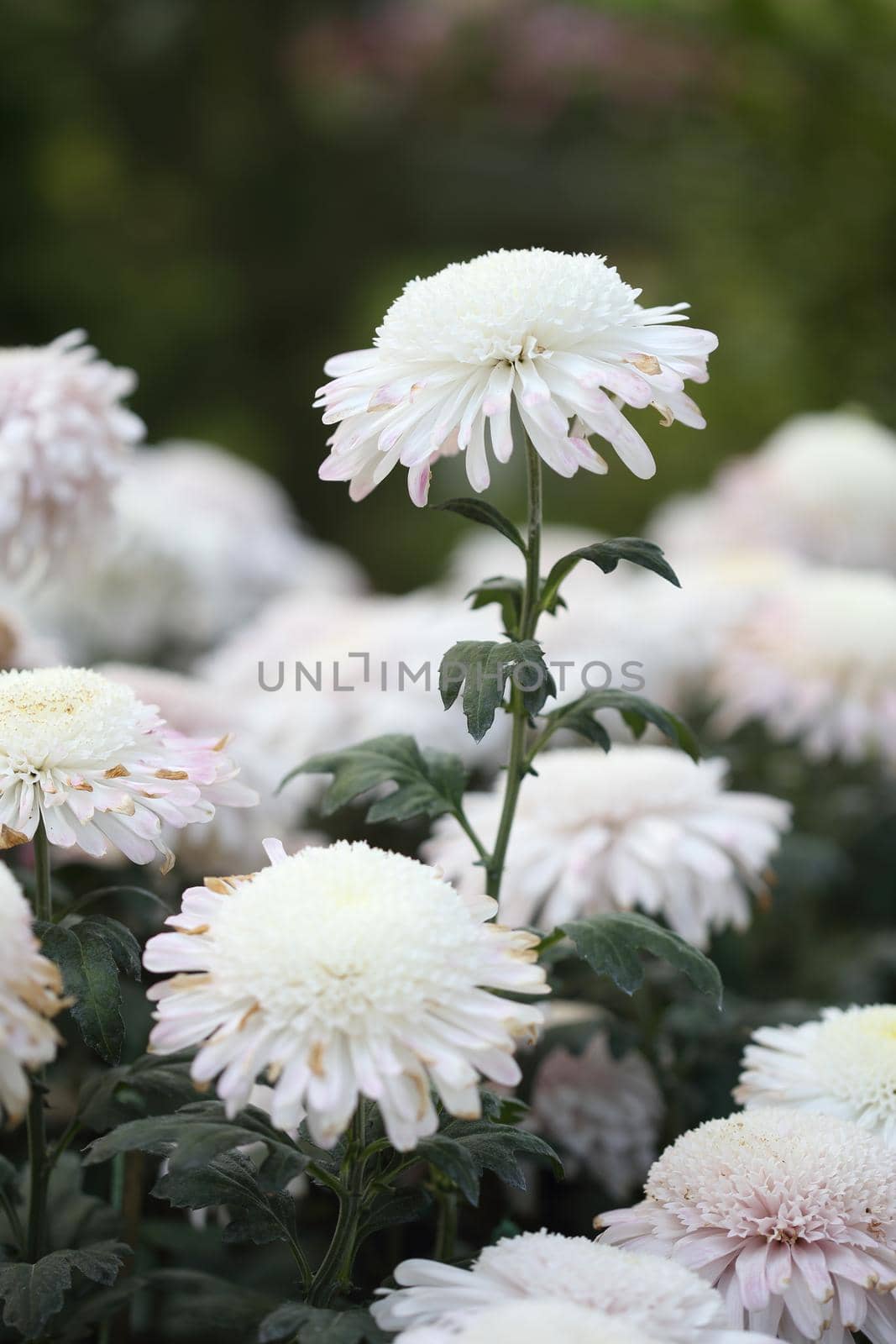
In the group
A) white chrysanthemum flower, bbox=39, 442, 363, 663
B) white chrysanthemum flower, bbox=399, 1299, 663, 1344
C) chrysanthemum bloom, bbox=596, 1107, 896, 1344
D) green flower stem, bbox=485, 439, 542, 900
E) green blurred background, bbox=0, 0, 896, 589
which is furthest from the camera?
green blurred background, bbox=0, 0, 896, 589

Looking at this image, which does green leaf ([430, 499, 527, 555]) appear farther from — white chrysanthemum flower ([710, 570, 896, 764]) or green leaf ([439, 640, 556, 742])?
white chrysanthemum flower ([710, 570, 896, 764])

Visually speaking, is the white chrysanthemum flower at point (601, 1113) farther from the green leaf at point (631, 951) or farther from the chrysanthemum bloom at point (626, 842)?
the green leaf at point (631, 951)

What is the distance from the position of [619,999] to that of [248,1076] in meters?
0.61

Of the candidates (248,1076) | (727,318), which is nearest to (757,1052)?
(248,1076)

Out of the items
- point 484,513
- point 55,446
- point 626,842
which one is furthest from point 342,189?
point 484,513

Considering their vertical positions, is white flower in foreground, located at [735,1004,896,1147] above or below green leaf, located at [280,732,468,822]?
below

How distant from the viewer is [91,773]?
74cm

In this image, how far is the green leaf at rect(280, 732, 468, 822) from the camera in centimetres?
85

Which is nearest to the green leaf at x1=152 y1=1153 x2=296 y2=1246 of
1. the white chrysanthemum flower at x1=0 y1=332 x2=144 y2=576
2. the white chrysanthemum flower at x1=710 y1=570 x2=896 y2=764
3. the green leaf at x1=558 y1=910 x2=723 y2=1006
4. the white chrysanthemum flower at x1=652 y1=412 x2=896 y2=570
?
the green leaf at x1=558 y1=910 x2=723 y2=1006

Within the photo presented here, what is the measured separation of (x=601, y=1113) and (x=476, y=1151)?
43cm

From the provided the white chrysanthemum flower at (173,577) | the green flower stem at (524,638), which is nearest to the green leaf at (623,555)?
the green flower stem at (524,638)

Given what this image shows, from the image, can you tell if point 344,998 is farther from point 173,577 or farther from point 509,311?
point 173,577

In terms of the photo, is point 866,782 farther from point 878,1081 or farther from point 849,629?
point 878,1081

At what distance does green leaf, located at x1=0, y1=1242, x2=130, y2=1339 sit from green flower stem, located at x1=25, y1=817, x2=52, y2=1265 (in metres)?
0.04
